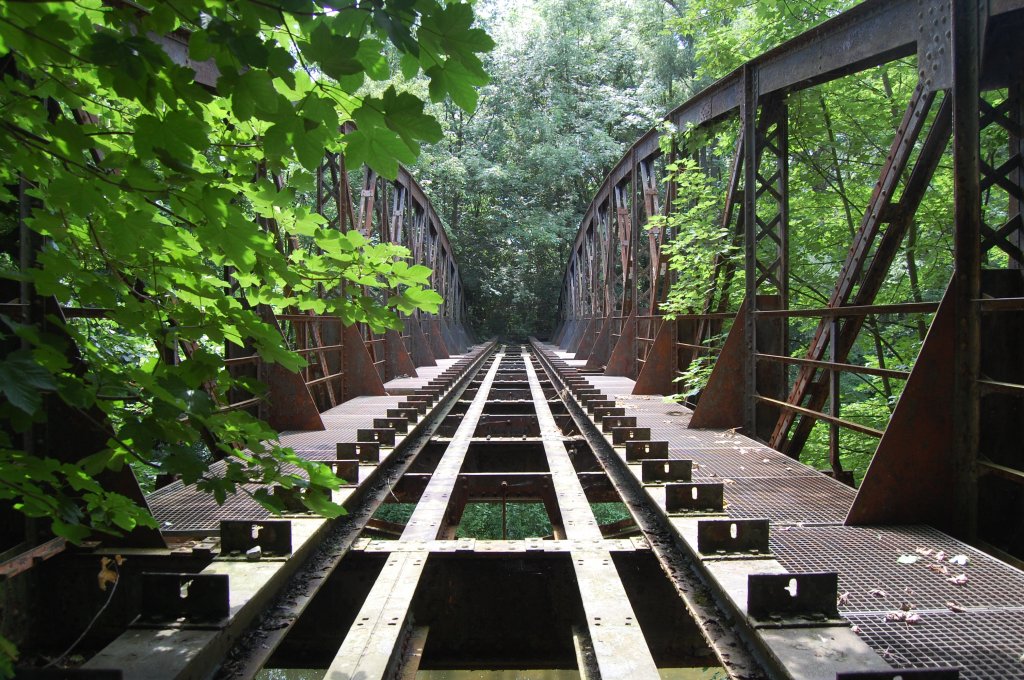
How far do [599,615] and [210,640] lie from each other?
135 cm

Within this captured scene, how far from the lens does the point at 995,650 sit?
2148 mm

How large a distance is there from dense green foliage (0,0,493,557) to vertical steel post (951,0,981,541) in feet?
8.88

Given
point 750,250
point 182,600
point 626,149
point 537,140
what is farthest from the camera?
point 537,140

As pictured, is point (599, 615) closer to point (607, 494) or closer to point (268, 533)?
point (268, 533)

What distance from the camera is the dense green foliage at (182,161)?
4.20ft

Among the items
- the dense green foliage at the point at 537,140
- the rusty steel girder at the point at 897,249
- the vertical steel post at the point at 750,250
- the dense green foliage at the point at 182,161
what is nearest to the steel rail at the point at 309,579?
the dense green foliage at the point at 182,161

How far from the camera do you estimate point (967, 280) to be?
10.6ft

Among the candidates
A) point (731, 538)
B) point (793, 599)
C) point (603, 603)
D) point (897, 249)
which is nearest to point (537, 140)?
point (897, 249)

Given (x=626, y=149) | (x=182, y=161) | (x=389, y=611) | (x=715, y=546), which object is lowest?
(x=389, y=611)

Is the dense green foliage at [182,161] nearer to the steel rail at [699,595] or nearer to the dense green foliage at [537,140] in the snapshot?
the steel rail at [699,595]

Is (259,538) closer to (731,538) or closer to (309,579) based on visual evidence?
(309,579)

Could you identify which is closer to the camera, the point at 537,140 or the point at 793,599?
the point at 793,599

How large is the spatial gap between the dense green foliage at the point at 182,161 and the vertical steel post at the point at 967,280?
2.71 meters

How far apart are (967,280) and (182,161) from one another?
3375 mm
